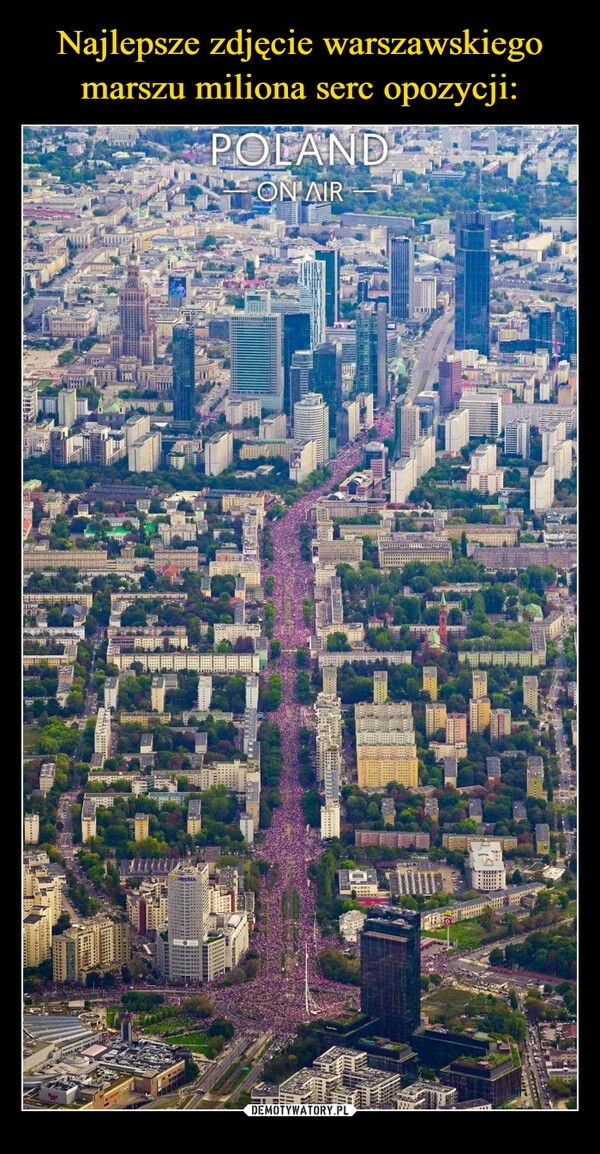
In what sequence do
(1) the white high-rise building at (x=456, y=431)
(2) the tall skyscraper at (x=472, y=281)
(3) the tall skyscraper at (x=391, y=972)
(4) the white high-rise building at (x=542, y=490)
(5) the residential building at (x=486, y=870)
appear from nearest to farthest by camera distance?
(3) the tall skyscraper at (x=391, y=972) → (5) the residential building at (x=486, y=870) → (4) the white high-rise building at (x=542, y=490) → (1) the white high-rise building at (x=456, y=431) → (2) the tall skyscraper at (x=472, y=281)

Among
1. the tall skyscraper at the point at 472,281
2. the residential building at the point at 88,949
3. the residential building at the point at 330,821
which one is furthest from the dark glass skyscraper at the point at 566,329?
the residential building at the point at 88,949

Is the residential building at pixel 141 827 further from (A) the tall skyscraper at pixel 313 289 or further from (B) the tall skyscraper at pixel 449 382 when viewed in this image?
(A) the tall skyscraper at pixel 313 289

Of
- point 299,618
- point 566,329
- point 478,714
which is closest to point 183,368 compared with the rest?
point 566,329

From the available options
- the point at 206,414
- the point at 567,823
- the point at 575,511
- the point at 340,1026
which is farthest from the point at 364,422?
the point at 340,1026

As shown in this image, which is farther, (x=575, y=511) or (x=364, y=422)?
(x=364, y=422)

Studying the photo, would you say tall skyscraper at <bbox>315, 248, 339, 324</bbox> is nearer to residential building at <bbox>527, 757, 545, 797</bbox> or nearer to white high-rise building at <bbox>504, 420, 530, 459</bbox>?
white high-rise building at <bbox>504, 420, 530, 459</bbox>

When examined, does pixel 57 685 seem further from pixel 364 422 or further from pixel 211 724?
pixel 364 422
